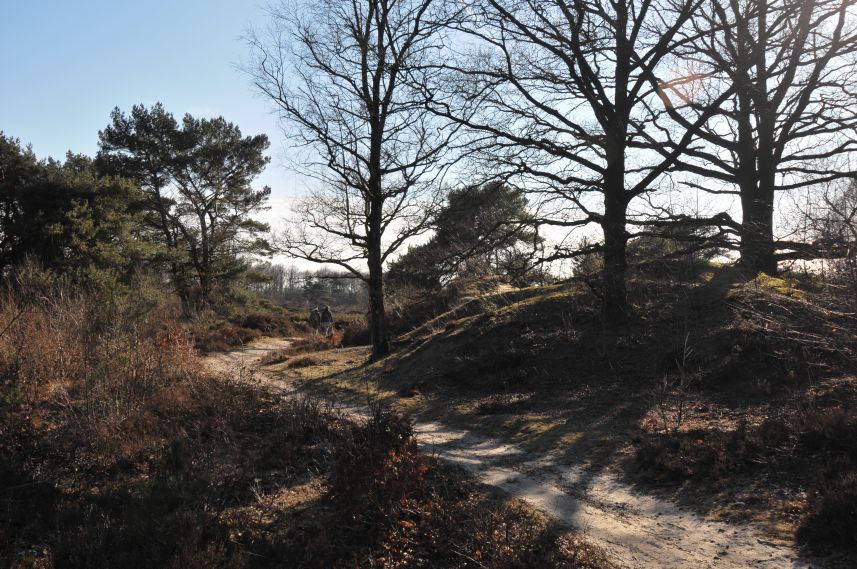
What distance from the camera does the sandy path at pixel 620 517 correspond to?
428cm

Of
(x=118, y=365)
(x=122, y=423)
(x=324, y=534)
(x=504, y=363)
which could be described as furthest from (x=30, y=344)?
(x=504, y=363)

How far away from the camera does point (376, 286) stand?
1728 centimetres

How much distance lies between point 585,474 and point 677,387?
3362 millimetres

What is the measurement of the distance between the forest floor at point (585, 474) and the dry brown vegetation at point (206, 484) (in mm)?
468

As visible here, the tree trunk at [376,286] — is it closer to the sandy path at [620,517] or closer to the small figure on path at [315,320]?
the sandy path at [620,517]

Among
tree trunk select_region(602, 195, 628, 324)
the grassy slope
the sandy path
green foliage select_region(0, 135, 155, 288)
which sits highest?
green foliage select_region(0, 135, 155, 288)

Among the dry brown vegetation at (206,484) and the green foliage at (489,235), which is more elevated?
the green foliage at (489,235)

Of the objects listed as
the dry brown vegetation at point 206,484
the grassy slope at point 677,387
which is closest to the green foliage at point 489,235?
the grassy slope at point 677,387

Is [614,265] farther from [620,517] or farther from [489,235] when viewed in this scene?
[620,517]

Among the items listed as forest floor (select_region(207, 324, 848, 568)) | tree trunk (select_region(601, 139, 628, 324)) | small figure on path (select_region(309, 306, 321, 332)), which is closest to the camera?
forest floor (select_region(207, 324, 848, 568))

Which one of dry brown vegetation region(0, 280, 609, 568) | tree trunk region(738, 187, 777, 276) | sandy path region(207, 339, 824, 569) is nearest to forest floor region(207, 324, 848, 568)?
sandy path region(207, 339, 824, 569)

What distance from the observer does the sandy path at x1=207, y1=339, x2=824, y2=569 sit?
4.28 metres

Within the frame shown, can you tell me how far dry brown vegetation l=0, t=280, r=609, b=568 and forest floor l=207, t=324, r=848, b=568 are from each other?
18.4 inches

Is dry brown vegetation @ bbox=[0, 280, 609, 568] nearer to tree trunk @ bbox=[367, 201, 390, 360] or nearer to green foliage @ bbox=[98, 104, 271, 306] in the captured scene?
tree trunk @ bbox=[367, 201, 390, 360]
